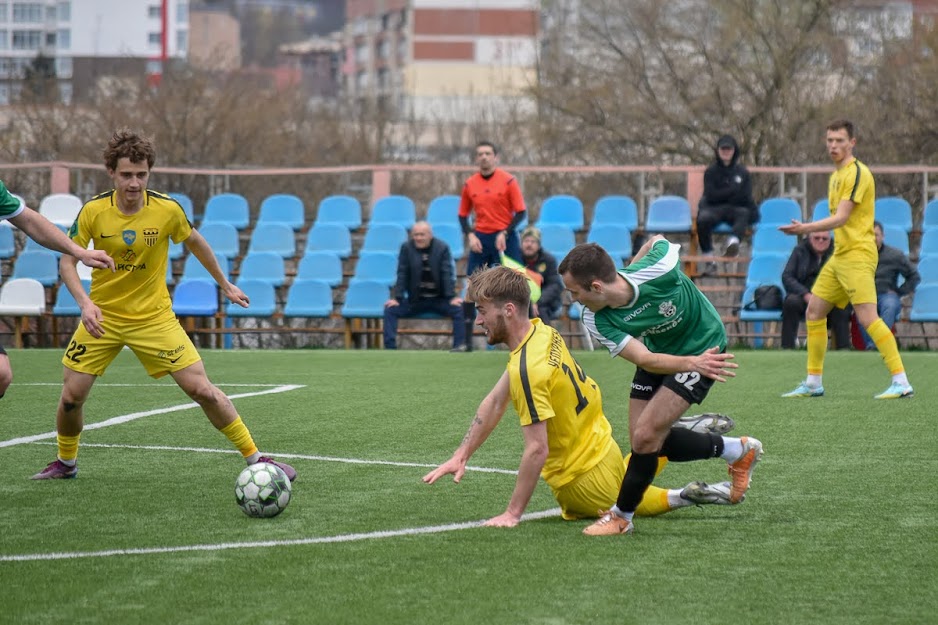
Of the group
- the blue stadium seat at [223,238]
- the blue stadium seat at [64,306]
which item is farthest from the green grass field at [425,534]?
the blue stadium seat at [223,238]

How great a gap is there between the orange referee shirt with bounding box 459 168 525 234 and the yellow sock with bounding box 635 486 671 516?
8.97m

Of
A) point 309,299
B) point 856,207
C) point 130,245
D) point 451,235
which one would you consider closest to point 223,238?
point 309,299

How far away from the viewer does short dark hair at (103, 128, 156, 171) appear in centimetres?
698

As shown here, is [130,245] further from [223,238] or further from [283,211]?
[283,211]

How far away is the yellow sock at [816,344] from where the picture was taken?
11.0 metres

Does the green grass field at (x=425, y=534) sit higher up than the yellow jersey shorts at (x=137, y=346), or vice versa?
the yellow jersey shorts at (x=137, y=346)

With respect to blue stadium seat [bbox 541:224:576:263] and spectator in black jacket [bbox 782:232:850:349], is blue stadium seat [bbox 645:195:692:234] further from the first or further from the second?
spectator in black jacket [bbox 782:232:850:349]

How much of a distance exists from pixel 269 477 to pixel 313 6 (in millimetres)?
143820

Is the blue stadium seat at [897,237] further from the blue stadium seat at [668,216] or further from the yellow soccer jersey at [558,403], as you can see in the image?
the yellow soccer jersey at [558,403]

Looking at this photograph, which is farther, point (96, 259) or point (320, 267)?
point (320, 267)

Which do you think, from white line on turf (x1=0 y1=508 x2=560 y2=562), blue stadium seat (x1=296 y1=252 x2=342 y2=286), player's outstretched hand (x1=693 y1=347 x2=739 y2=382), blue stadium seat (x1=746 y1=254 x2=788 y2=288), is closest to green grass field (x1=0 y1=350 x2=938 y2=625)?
white line on turf (x1=0 y1=508 x2=560 y2=562)

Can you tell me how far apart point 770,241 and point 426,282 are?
4.86m

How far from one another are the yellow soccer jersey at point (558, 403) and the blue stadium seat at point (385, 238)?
1291 cm

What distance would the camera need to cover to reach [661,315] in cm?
602
